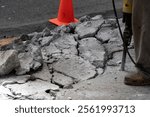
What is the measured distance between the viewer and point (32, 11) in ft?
23.9

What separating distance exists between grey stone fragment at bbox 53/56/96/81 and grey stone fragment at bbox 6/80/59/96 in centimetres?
29

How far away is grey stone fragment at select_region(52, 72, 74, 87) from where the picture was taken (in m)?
4.36

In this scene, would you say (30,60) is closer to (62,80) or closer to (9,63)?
(9,63)

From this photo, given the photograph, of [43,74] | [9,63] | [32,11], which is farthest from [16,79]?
[32,11]

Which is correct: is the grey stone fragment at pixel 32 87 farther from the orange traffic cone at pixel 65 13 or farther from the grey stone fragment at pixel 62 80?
the orange traffic cone at pixel 65 13

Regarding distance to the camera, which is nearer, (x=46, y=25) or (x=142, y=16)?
(x=142, y=16)

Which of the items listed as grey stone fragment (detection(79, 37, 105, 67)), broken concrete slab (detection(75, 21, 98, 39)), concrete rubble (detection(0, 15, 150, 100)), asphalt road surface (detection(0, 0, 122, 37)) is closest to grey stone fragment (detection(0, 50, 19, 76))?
concrete rubble (detection(0, 15, 150, 100))

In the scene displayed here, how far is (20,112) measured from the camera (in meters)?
3.59

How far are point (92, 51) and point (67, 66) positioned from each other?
0.38 metres

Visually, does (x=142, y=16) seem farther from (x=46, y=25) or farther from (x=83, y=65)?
(x=46, y=25)

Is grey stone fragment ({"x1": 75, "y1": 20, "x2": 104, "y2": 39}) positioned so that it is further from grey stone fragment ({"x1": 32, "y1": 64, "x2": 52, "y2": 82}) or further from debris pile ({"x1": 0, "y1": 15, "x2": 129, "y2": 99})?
grey stone fragment ({"x1": 32, "y1": 64, "x2": 52, "y2": 82})

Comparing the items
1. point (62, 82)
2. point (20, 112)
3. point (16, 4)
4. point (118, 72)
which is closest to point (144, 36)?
point (118, 72)

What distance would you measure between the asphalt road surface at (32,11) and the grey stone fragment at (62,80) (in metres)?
2.00

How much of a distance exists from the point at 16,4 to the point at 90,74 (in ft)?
11.9
